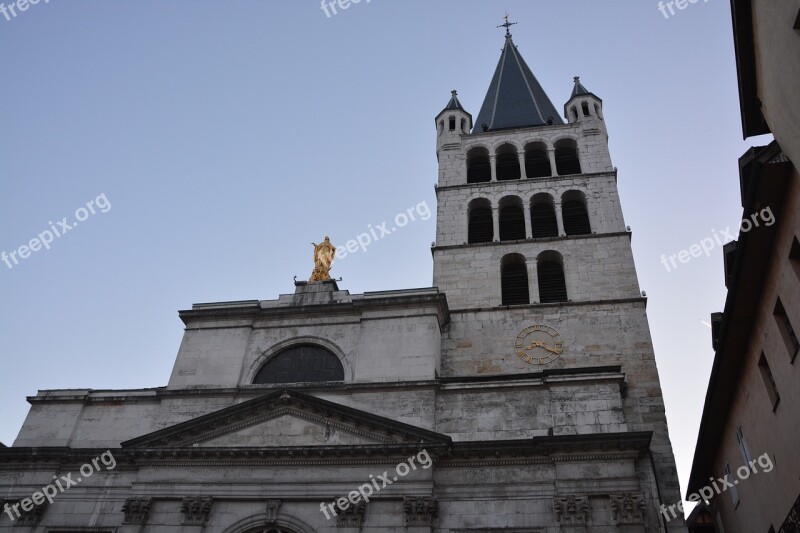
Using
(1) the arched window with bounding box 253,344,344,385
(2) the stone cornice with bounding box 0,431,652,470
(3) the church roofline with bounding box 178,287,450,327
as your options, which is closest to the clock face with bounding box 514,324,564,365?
(3) the church roofline with bounding box 178,287,450,327

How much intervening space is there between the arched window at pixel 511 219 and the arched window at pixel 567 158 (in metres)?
3.25

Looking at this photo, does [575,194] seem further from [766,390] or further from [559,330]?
[766,390]

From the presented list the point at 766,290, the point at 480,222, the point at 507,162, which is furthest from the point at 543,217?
the point at 766,290

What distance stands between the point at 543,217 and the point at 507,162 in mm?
4988

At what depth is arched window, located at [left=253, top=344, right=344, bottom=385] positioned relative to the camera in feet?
80.1

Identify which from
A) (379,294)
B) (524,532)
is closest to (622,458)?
(524,532)

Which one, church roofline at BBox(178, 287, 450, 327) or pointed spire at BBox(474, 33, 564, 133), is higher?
pointed spire at BBox(474, 33, 564, 133)

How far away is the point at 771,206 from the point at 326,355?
1547cm

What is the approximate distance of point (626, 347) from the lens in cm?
2519

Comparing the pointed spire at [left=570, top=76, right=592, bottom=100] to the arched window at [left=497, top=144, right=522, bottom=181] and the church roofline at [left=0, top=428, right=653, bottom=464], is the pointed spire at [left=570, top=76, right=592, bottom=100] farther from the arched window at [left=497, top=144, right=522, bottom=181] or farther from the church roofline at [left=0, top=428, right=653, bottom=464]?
the church roofline at [left=0, top=428, right=653, bottom=464]

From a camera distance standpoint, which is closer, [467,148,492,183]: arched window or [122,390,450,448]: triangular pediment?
[122,390,450,448]: triangular pediment

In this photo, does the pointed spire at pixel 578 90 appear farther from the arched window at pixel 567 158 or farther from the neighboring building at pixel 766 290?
the neighboring building at pixel 766 290

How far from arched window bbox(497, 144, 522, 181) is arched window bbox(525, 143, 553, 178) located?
1.85 feet

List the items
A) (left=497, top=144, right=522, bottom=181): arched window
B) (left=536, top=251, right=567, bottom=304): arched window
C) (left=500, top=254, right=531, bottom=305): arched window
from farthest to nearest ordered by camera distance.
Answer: (left=497, top=144, right=522, bottom=181): arched window
(left=500, top=254, right=531, bottom=305): arched window
(left=536, top=251, right=567, bottom=304): arched window
